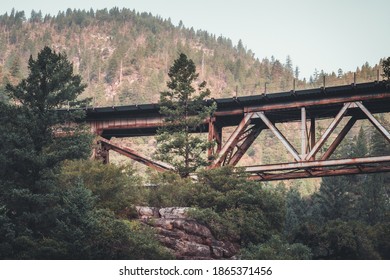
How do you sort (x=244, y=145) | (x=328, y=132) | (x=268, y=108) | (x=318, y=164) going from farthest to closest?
(x=244, y=145) → (x=268, y=108) → (x=318, y=164) → (x=328, y=132)

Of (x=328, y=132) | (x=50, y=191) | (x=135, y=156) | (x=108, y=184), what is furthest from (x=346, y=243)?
(x=135, y=156)

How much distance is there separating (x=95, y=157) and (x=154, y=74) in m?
128

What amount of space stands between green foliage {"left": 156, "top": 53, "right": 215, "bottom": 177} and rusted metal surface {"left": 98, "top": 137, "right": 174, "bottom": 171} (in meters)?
0.57

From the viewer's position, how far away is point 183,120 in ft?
115

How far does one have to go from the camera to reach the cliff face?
24.9 meters

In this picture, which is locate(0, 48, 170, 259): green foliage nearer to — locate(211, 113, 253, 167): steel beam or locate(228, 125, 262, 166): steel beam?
locate(211, 113, 253, 167): steel beam

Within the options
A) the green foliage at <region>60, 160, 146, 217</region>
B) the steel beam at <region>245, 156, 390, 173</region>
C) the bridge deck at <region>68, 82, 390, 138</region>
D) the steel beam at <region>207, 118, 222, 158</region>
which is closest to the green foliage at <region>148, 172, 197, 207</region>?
the green foliage at <region>60, 160, 146, 217</region>

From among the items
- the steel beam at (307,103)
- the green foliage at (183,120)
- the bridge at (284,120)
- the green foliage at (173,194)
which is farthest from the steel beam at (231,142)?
the green foliage at (173,194)

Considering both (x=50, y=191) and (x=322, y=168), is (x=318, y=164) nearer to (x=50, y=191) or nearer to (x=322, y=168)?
(x=322, y=168)

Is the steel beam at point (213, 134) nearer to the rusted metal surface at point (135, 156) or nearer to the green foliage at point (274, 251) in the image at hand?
the rusted metal surface at point (135, 156)

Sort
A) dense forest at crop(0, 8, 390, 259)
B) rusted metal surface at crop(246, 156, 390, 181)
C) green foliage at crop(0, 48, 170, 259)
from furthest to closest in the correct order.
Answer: rusted metal surface at crop(246, 156, 390, 181) < dense forest at crop(0, 8, 390, 259) < green foliage at crop(0, 48, 170, 259)

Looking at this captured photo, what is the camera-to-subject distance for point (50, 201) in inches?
982

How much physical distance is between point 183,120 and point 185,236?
11047mm
